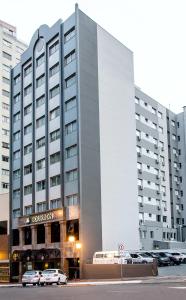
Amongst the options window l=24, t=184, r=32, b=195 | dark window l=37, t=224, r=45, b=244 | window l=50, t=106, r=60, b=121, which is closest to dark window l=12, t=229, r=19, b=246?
window l=24, t=184, r=32, b=195

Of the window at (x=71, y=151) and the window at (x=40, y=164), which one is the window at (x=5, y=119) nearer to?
the window at (x=40, y=164)

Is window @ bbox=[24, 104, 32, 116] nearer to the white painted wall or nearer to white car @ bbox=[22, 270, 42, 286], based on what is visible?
the white painted wall

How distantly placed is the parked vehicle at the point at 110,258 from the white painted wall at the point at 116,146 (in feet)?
19.1

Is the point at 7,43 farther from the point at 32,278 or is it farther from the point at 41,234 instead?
the point at 32,278

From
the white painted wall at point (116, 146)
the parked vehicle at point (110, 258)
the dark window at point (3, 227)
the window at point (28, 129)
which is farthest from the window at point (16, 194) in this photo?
the parked vehicle at point (110, 258)

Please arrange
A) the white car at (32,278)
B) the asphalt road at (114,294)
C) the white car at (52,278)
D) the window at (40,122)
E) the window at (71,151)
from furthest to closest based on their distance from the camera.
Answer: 1. the window at (40,122)
2. the window at (71,151)
3. the white car at (32,278)
4. the white car at (52,278)
5. the asphalt road at (114,294)

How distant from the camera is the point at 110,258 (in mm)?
50375

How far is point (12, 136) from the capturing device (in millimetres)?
75750

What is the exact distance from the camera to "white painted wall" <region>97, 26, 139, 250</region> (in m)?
61.2

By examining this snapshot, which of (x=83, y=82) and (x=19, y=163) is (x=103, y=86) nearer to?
(x=83, y=82)

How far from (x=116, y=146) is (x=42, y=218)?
13814mm

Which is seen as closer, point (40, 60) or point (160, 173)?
point (40, 60)

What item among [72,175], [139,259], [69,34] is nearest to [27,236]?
[72,175]

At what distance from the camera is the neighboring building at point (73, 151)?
58344mm
